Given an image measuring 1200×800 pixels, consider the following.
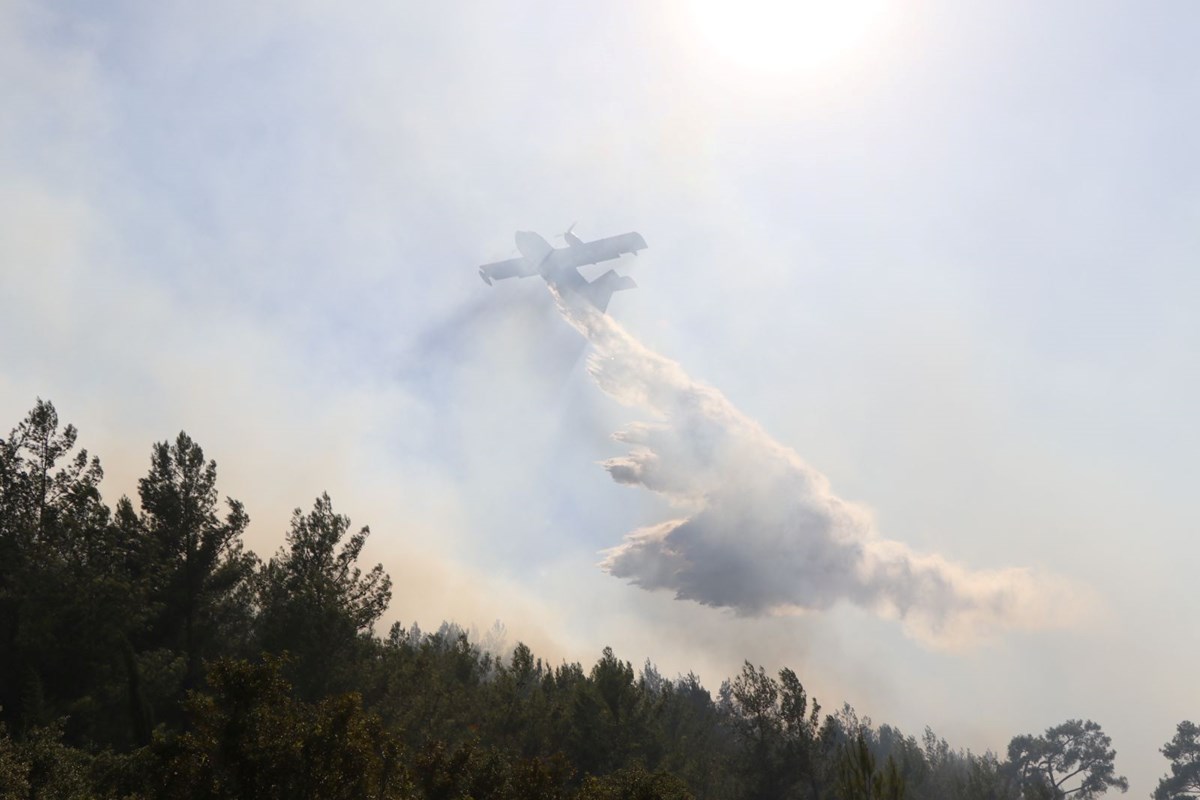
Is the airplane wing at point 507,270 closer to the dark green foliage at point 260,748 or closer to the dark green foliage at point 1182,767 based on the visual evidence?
the dark green foliage at point 260,748

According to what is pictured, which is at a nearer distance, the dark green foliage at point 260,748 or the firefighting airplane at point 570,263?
the dark green foliage at point 260,748

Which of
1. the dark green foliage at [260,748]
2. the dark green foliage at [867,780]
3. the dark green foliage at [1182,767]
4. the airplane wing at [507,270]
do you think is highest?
the airplane wing at [507,270]

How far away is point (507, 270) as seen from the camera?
3433 inches

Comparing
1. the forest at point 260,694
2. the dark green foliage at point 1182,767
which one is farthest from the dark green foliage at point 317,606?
the dark green foliage at point 1182,767

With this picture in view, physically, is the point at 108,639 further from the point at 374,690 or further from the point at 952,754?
the point at 952,754

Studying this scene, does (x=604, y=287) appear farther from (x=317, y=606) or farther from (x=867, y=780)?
(x=867, y=780)

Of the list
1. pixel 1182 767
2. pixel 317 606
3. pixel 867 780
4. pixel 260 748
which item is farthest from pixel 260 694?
pixel 1182 767

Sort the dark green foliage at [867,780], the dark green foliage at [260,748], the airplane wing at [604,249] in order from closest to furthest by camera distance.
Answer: the dark green foliage at [260,748]
the dark green foliage at [867,780]
the airplane wing at [604,249]

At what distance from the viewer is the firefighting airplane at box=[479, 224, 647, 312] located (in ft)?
267

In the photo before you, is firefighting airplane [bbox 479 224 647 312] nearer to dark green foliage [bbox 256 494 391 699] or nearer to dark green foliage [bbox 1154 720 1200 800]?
dark green foliage [bbox 256 494 391 699]

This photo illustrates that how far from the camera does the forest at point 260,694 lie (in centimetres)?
1489

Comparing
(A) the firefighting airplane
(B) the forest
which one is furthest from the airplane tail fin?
(B) the forest

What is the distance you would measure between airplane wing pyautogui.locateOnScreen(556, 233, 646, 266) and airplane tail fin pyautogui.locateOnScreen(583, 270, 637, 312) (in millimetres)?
4741

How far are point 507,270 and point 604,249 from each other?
40.7ft
